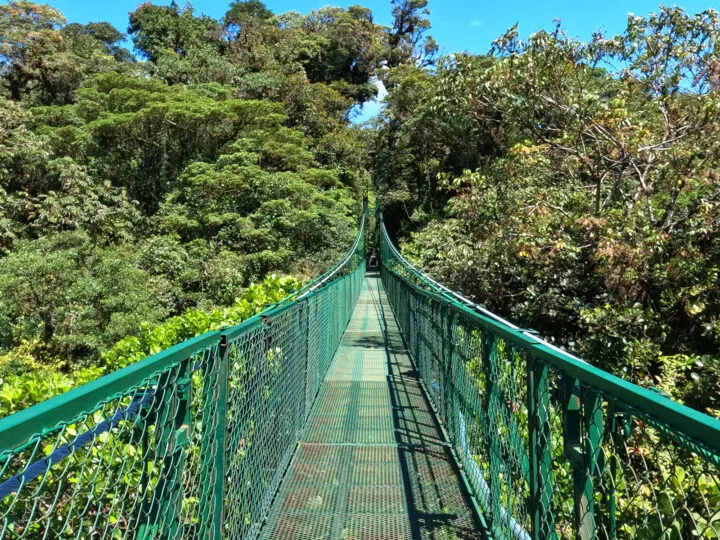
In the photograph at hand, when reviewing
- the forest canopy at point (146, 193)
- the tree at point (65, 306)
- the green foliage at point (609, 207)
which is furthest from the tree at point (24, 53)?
the green foliage at point (609, 207)

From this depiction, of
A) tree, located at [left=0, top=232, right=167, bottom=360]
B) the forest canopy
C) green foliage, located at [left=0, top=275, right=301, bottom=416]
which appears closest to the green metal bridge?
green foliage, located at [left=0, top=275, right=301, bottom=416]

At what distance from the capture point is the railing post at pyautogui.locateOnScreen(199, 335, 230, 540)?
169 cm

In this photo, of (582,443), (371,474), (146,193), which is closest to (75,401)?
(582,443)

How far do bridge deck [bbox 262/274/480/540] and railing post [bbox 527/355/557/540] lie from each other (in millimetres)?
784

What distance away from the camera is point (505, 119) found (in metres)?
7.99

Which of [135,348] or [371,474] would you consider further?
[135,348]

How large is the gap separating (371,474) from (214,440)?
1.50 meters

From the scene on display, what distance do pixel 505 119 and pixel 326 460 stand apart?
6.43 meters

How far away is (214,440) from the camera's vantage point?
1.78 m

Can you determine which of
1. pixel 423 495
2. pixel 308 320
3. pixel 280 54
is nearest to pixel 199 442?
pixel 423 495

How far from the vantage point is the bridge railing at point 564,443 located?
967mm

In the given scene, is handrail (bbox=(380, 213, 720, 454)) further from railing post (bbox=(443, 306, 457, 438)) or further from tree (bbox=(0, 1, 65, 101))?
tree (bbox=(0, 1, 65, 101))

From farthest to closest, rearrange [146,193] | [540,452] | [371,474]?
[146,193], [371,474], [540,452]

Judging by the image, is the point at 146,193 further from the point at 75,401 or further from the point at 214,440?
the point at 75,401
